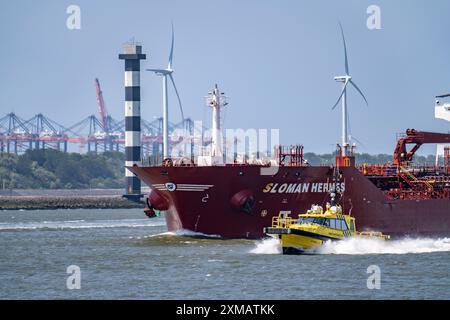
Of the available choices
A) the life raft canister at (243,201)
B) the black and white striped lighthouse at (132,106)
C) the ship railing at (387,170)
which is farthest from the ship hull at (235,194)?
the black and white striped lighthouse at (132,106)

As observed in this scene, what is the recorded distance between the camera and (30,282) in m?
A: 53.0

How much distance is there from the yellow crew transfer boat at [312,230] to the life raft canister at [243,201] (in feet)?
27.1

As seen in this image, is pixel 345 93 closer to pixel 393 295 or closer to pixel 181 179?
pixel 181 179

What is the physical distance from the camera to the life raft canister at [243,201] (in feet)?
232

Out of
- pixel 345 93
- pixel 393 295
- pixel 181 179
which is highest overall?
pixel 345 93

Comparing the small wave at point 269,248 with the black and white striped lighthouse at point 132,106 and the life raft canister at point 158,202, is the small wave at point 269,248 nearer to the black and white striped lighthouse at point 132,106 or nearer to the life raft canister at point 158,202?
the life raft canister at point 158,202

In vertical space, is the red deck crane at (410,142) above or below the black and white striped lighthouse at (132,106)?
below

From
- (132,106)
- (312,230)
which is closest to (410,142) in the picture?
(312,230)

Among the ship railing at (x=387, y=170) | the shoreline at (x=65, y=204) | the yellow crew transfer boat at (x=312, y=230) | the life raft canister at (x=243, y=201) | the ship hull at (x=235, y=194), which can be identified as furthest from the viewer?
the shoreline at (x=65, y=204)

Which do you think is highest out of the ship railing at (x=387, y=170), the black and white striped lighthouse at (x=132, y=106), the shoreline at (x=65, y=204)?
the black and white striped lighthouse at (x=132, y=106)

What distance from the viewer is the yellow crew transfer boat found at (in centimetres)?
6006

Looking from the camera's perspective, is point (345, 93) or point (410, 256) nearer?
point (410, 256)
